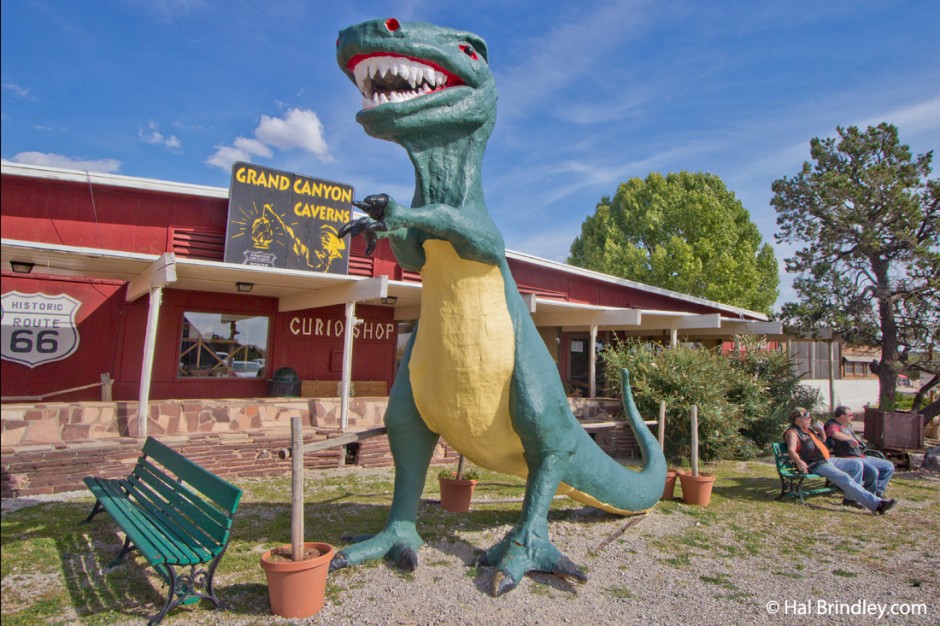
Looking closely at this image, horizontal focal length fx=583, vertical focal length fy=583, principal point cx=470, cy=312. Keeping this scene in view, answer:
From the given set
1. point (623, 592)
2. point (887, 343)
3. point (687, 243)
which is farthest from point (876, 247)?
point (623, 592)

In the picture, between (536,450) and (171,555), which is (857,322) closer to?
(536,450)

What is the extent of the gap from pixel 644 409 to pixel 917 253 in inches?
324

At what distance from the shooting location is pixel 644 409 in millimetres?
9359

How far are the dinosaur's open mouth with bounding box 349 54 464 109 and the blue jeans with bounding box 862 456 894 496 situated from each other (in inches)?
244

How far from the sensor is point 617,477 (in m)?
4.73

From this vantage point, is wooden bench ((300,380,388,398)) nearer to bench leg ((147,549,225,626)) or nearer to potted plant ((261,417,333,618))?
bench leg ((147,549,225,626))

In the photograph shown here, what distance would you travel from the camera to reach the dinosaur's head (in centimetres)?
306

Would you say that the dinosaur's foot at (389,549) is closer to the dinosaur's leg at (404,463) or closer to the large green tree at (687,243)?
the dinosaur's leg at (404,463)

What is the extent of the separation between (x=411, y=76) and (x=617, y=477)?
3.40 meters

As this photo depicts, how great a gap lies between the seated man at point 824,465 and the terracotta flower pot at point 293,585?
213 inches

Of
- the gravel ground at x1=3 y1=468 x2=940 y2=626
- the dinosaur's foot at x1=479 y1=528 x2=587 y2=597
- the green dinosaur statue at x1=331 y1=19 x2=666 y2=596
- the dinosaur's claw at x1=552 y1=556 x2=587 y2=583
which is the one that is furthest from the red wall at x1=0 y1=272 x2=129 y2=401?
the dinosaur's claw at x1=552 y1=556 x2=587 y2=583

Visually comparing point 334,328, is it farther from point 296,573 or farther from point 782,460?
point 296,573

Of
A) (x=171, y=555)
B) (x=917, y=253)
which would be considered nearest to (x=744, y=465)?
(x=917, y=253)

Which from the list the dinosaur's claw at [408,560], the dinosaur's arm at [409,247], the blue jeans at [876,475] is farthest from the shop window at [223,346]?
the blue jeans at [876,475]
